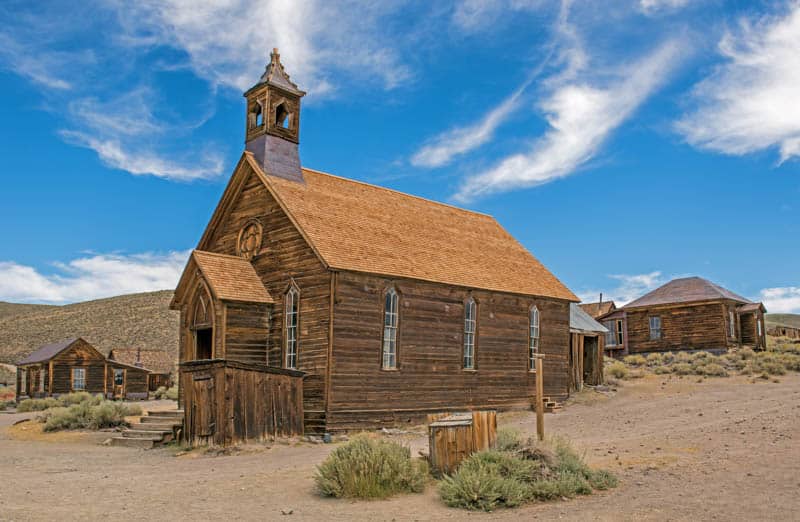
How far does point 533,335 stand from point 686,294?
2044cm

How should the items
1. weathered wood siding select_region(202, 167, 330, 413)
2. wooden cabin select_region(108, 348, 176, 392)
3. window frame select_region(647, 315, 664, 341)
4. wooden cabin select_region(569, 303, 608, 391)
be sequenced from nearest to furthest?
weathered wood siding select_region(202, 167, 330, 413) < wooden cabin select_region(569, 303, 608, 391) < window frame select_region(647, 315, 664, 341) < wooden cabin select_region(108, 348, 176, 392)

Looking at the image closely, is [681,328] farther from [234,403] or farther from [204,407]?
[204,407]

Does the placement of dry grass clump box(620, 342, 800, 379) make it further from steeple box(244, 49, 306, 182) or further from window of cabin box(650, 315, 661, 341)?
steeple box(244, 49, 306, 182)

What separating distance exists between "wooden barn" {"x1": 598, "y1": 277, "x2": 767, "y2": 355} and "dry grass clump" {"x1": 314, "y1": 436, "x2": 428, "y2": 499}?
1333 inches

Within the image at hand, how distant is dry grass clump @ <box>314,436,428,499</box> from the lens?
1062 centimetres

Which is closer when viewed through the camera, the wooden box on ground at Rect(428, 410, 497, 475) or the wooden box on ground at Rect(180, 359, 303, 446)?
the wooden box on ground at Rect(428, 410, 497, 475)

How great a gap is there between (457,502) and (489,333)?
14.1 m

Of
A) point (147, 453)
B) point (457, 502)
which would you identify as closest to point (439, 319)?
point (147, 453)

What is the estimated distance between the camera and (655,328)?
43406mm

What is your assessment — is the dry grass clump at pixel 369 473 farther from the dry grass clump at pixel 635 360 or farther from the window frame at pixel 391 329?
the dry grass clump at pixel 635 360

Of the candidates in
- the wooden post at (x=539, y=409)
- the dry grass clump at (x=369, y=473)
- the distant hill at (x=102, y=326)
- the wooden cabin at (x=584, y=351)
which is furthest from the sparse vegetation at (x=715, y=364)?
the distant hill at (x=102, y=326)

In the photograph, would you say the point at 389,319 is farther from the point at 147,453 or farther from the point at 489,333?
the point at 147,453

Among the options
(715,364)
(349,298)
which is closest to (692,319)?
(715,364)

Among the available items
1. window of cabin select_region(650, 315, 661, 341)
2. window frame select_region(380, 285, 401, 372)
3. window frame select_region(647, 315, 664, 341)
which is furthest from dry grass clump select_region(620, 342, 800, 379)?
window frame select_region(380, 285, 401, 372)
